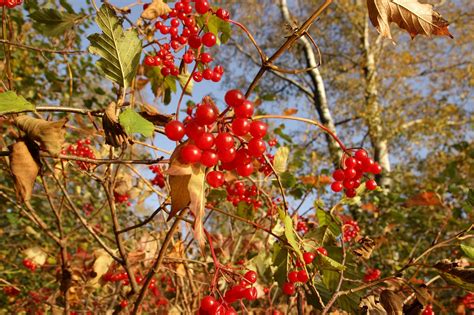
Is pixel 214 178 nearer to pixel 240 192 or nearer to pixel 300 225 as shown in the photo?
pixel 240 192

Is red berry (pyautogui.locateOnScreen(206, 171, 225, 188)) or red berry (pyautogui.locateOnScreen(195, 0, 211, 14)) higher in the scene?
red berry (pyautogui.locateOnScreen(195, 0, 211, 14))

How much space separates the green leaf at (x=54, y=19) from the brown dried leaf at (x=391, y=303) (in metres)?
1.64

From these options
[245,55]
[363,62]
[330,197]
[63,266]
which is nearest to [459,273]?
[63,266]

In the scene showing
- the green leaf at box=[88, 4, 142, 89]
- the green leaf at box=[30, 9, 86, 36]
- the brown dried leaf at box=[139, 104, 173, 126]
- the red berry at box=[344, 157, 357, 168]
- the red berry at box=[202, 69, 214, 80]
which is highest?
the green leaf at box=[30, 9, 86, 36]

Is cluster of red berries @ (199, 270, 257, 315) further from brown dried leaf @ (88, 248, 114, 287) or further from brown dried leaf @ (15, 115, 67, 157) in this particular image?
brown dried leaf @ (88, 248, 114, 287)

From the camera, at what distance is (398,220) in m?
3.44

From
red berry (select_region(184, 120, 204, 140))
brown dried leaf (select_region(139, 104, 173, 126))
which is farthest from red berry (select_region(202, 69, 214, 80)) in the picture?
red berry (select_region(184, 120, 204, 140))

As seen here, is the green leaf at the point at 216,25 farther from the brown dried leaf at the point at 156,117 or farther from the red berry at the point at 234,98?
the red berry at the point at 234,98

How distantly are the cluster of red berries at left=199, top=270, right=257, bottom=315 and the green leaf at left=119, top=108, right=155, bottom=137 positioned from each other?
397 millimetres

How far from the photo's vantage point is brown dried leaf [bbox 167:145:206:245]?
0.57 meters

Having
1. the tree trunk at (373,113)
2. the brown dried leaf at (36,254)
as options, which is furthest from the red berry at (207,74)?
the tree trunk at (373,113)

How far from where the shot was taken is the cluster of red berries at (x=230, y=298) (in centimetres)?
74

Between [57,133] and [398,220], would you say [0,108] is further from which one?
[398,220]

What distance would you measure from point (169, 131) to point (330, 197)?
17.5 feet
